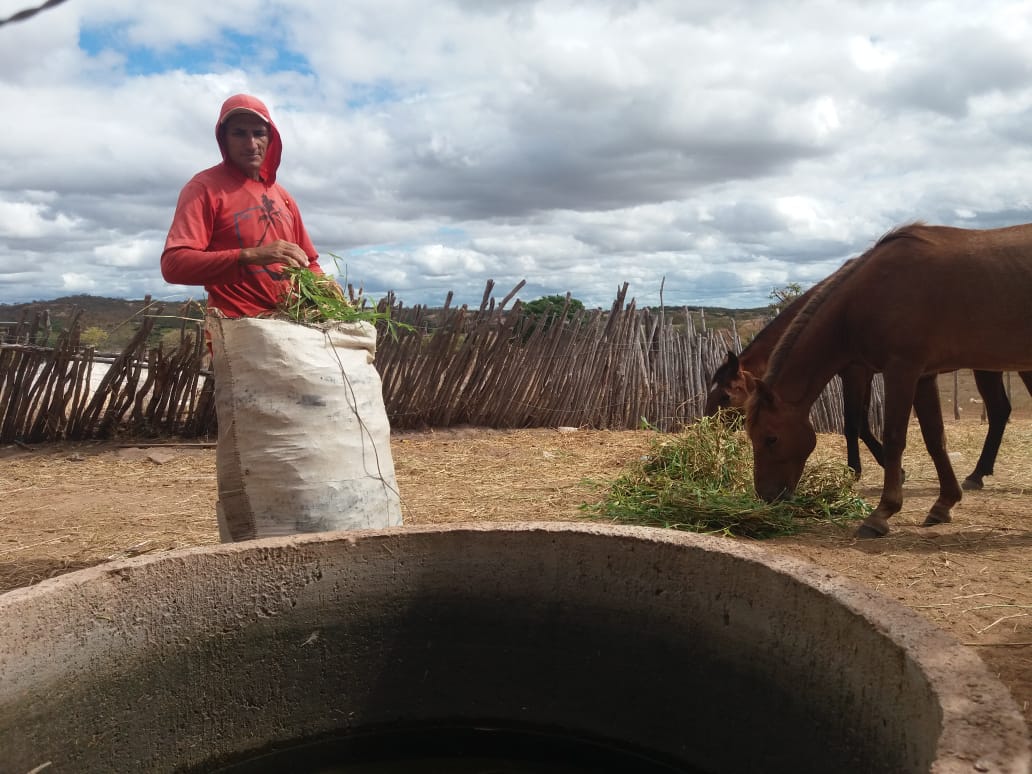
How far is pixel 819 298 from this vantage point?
15.1 feet

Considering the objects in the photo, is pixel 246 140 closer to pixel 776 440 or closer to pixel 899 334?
pixel 776 440

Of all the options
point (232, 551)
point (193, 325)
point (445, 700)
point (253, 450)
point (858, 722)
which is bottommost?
point (445, 700)

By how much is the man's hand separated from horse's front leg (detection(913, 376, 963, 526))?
3600mm

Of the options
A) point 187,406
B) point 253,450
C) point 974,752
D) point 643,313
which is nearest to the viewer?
point 974,752

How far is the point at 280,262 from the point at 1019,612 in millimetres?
3134

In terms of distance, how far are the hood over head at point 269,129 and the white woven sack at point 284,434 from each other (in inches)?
34.8

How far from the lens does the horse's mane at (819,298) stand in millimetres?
4531

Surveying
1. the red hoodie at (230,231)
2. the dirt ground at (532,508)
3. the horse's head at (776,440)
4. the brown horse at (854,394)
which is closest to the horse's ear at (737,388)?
the brown horse at (854,394)

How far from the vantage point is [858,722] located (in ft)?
5.79

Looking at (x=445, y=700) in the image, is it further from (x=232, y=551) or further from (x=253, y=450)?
(x=253, y=450)

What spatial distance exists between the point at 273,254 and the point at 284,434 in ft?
2.26

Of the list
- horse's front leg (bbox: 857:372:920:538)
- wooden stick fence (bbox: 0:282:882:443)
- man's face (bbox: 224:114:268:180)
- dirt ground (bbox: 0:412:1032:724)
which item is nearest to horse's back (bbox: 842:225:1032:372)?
horse's front leg (bbox: 857:372:920:538)

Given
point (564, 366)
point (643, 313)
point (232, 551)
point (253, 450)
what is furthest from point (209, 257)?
point (643, 313)

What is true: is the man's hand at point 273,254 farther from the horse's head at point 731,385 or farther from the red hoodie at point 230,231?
the horse's head at point 731,385
